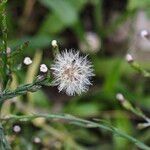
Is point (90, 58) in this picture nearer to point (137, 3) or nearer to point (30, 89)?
point (137, 3)

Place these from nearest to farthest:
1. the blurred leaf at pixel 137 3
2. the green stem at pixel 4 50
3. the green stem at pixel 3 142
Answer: the green stem at pixel 4 50, the green stem at pixel 3 142, the blurred leaf at pixel 137 3

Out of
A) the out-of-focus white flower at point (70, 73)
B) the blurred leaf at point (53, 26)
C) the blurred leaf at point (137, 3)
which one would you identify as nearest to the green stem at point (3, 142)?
the out-of-focus white flower at point (70, 73)

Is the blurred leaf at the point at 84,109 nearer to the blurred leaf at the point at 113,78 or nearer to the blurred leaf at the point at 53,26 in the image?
the blurred leaf at the point at 113,78

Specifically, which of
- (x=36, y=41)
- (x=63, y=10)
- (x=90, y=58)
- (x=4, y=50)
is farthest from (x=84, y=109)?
(x=4, y=50)

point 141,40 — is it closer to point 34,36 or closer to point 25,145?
point 34,36

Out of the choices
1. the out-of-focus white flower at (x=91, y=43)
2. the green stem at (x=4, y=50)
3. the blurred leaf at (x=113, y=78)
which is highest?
the out-of-focus white flower at (x=91, y=43)

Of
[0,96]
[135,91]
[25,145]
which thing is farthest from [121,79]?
[0,96]
